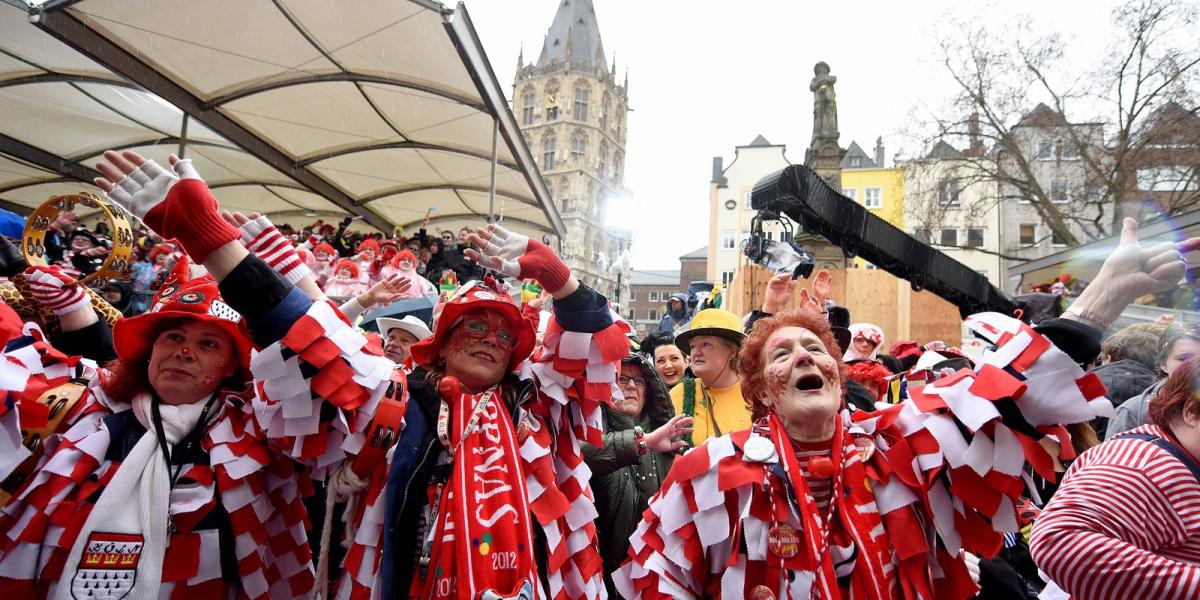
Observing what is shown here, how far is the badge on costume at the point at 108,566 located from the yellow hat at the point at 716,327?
2432 millimetres

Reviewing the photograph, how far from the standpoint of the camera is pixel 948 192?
17.8m

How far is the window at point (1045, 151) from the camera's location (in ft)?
55.5

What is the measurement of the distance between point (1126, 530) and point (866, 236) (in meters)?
6.75

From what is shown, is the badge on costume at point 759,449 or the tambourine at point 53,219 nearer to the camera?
the badge on costume at point 759,449

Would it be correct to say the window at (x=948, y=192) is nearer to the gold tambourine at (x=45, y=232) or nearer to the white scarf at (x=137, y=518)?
the gold tambourine at (x=45, y=232)

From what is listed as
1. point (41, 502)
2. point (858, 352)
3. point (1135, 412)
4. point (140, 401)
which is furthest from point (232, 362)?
point (858, 352)

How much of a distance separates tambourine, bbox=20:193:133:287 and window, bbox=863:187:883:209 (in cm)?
4169

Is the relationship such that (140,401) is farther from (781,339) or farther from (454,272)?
(454,272)

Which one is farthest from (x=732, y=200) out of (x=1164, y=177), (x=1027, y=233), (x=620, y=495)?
(x=620, y=495)

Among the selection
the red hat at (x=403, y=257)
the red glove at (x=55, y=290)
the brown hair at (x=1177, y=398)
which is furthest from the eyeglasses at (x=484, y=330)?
the red hat at (x=403, y=257)

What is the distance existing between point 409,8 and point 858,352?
5.50 metres

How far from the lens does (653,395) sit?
320 cm

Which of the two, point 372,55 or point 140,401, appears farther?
point 372,55

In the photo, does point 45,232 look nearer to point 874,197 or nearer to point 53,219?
point 53,219
